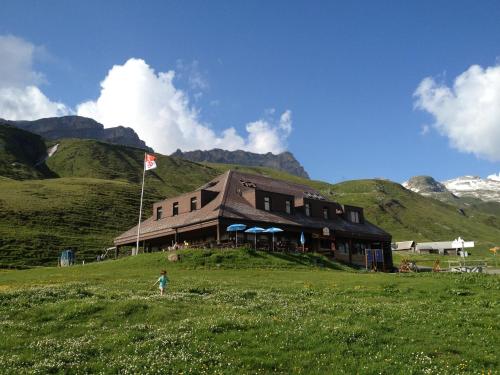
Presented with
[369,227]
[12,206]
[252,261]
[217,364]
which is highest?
[12,206]

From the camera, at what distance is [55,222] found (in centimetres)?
9962

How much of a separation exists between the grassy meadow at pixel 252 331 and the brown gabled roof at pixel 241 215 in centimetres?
2929

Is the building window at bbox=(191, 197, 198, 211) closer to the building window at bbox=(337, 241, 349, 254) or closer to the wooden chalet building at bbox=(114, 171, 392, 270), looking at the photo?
the wooden chalet building at bbox=(114, 171, 392, 270)

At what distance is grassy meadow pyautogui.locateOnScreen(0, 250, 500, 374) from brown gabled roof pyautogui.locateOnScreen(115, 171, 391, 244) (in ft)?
96.1

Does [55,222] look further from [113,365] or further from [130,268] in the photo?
[113,365]

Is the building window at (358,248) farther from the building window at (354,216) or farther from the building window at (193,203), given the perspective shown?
the building window at (193,203)

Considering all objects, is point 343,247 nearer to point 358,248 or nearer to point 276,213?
point 358,248

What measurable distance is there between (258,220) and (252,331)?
41.5m

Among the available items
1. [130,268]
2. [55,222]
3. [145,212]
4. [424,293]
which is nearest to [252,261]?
[130,268]

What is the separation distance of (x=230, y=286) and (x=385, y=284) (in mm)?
10500

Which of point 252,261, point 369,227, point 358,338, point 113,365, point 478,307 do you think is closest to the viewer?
point 113,365

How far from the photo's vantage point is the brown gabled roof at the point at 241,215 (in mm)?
57938

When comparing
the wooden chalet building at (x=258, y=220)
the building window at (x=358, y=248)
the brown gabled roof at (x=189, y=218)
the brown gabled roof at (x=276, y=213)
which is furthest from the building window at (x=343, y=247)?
the brown gabled roof at (x=189, y=218)

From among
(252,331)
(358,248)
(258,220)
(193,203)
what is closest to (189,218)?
(193,203)
